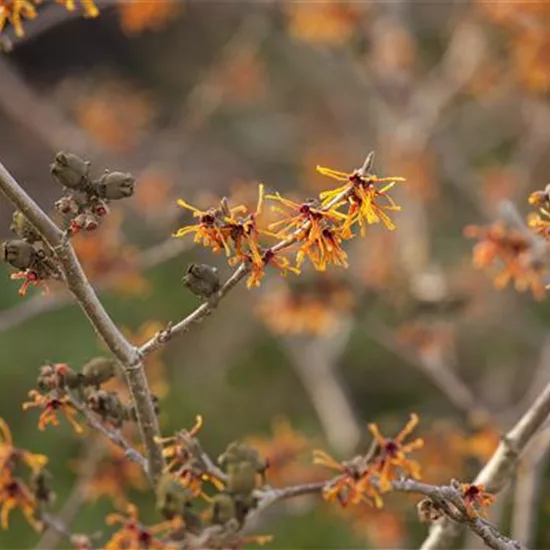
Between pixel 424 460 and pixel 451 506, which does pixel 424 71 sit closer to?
pixel 424 460

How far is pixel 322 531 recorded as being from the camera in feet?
10.8

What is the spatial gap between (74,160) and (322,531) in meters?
2.47

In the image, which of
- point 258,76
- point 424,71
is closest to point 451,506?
point 258,76

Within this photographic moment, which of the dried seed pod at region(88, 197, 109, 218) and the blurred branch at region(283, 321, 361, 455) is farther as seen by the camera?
the blurred branch at region(283, 321, 361, 455)

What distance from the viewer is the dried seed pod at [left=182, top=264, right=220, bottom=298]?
41.9 inches

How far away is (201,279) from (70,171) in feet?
0.57

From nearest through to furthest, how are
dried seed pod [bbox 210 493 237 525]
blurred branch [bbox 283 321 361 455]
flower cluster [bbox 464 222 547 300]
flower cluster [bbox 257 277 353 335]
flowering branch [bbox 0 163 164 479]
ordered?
flowering branch [bbox 0 163 164 479] < dried seed pod [bbox 210 493 237 525] < flower cluster [bbox 464 222 547 300] < flower cluster [bbox 257 277 353 335] < blurred branch [bbox 283 321 361 455]

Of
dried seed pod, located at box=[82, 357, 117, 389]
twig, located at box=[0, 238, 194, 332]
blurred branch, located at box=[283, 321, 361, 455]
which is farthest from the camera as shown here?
blurred branch, located at box=[283, 321, 361, 455]

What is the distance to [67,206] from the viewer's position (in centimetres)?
104

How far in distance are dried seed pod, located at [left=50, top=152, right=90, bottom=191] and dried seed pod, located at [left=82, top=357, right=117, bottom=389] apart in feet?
0.75

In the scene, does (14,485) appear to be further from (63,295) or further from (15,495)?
(63,295)

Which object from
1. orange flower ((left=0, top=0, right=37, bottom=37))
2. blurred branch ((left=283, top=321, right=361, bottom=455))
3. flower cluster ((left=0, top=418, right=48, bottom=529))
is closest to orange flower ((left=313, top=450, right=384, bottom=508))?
flower cluster ((left=0, top=418, right=48, bottom=529))

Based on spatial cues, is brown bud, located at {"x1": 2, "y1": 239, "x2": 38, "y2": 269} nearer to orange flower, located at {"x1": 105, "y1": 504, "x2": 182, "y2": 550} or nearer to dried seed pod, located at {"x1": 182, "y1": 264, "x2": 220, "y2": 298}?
dried seed pod, located at {"x1": 182, "y1": 264, "x2": 220, "y2": 298}

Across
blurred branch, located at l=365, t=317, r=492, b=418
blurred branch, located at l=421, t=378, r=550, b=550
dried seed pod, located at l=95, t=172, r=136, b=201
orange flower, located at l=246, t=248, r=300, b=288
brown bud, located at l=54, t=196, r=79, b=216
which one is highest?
blurred branch, located at l=365, t=317, r=492, b=418
